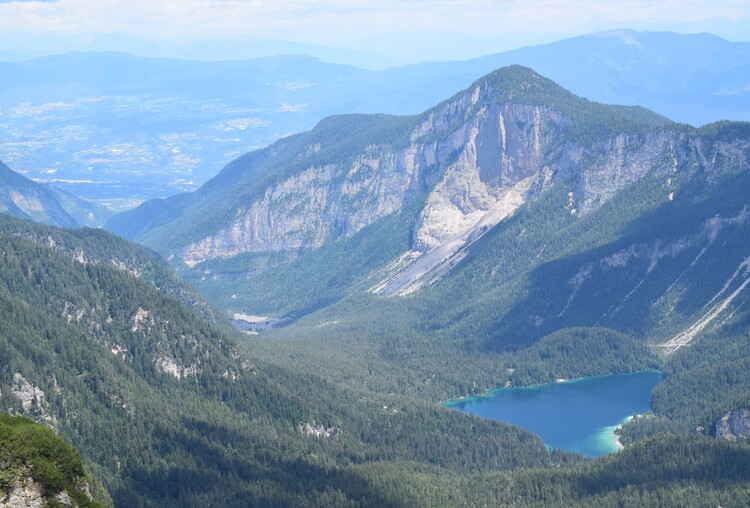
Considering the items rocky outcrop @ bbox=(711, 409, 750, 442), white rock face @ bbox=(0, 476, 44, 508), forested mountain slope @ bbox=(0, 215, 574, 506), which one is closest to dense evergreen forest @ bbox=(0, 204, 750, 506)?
forested mountain slope @ bbox=(0, 215, 574, 506)

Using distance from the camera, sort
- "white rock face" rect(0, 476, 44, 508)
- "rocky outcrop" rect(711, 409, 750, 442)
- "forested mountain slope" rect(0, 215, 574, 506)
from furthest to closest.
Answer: "rocky outcrop" rect(711, 409, 750, 442) → "forested mountain slope" rect(0, 215, 574, 506) → "white rock face" rect(0, 476, 44, 508)

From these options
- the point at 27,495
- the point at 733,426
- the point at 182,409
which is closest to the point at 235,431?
the point at 182,409

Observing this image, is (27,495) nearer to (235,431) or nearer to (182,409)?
(235,431)

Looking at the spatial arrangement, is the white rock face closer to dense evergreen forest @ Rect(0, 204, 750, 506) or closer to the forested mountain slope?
dense evergreen forest @ Rect(0, 204, 750, 506)

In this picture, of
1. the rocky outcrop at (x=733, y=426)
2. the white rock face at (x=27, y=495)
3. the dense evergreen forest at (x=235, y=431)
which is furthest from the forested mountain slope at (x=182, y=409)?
the white rock face at (x=27, y=495)

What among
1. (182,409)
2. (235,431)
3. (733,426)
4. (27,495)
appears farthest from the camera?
(733,426)

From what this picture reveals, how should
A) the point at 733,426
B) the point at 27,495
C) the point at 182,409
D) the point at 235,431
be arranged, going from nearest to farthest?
the point at 27,495 < the point at 235,431 < the point at 182,409 < the point at 733,426

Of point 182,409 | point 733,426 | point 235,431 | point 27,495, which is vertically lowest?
point 733,426

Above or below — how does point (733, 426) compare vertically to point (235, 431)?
below
